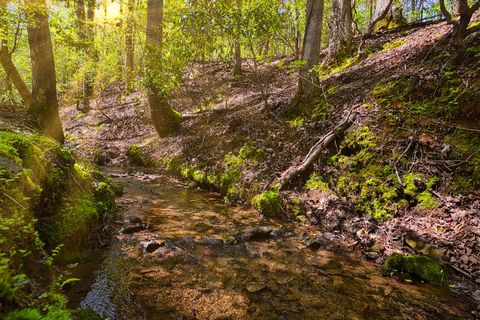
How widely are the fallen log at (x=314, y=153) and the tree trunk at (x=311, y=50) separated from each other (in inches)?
84.5

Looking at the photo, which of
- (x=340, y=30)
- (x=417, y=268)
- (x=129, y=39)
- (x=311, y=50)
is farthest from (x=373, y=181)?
(x=129, y=39)

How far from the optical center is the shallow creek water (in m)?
3.22

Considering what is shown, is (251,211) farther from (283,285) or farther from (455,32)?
(455,32)

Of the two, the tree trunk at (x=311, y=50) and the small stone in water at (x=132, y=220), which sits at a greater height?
the tree trunk at (x=311, y=50)

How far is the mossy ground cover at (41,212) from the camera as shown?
2301 mm

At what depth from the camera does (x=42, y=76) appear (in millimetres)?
7414

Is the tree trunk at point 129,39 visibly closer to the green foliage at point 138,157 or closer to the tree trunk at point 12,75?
the green foliage at point 138,157

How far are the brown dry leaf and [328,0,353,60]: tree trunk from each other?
6449 mm

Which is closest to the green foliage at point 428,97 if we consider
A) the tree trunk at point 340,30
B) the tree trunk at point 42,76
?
the tree trunk at point 340,30

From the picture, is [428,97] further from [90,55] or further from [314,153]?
[90,55]

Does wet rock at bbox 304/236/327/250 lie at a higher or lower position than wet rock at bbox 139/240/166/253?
lower

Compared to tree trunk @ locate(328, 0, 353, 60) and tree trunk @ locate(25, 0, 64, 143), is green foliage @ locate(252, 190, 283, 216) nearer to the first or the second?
tree trunk @ locate(25, 0, 64, 143)

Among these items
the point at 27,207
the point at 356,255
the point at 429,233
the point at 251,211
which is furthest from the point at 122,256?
the point at 429,233

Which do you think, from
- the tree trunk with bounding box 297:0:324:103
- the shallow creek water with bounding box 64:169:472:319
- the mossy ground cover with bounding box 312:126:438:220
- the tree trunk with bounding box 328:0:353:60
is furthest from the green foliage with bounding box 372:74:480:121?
the tree trunk with bounding box 328:0:353:60
